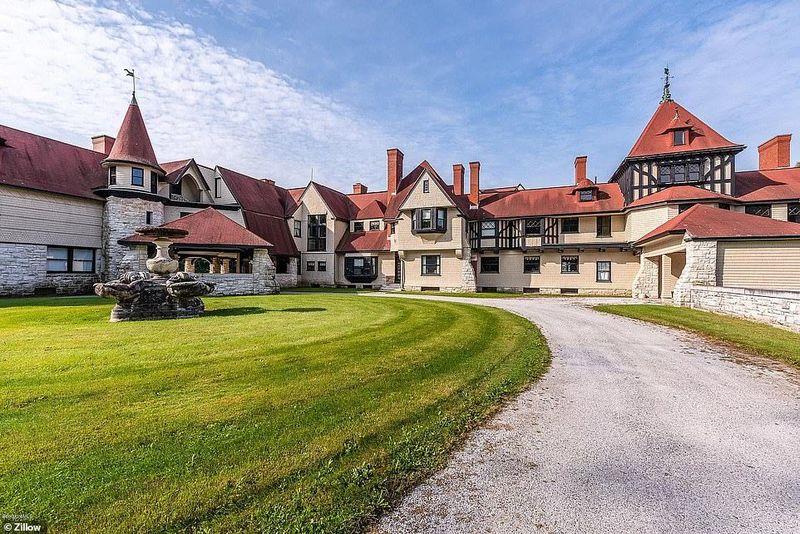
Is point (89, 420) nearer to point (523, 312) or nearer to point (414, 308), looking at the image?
point (414, 308)

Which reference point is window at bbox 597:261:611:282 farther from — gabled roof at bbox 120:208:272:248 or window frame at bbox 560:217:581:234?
gabled roof at bbox 120:208:272:248

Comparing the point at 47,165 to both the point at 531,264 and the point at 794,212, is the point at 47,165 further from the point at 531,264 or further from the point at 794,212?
the point at 794,212

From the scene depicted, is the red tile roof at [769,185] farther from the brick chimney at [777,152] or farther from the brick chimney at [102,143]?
the brick chimney at [102,143]

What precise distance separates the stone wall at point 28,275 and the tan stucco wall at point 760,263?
36.8m

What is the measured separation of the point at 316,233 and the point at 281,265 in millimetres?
4432

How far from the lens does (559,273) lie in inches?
1115

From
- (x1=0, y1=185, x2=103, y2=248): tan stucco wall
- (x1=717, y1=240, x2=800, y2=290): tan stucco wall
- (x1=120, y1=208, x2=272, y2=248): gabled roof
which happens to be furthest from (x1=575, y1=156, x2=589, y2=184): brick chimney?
(x1=0, y1=185, x2=103, y2=248): tan stucco wall

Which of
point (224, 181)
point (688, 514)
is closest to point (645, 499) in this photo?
point (688, 514)

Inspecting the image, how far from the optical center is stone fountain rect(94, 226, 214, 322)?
12.1 m

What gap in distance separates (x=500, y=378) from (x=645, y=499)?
3.25 m

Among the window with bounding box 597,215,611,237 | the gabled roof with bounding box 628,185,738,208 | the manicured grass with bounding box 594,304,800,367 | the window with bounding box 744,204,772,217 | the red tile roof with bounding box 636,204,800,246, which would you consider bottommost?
the manicured grass with bounding box 594,304,800,367

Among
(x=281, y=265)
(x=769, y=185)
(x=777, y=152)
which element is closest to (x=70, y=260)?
(x=281, y=265)

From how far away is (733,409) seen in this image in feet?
16.8

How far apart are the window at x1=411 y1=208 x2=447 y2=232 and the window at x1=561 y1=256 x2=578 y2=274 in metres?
9.22
